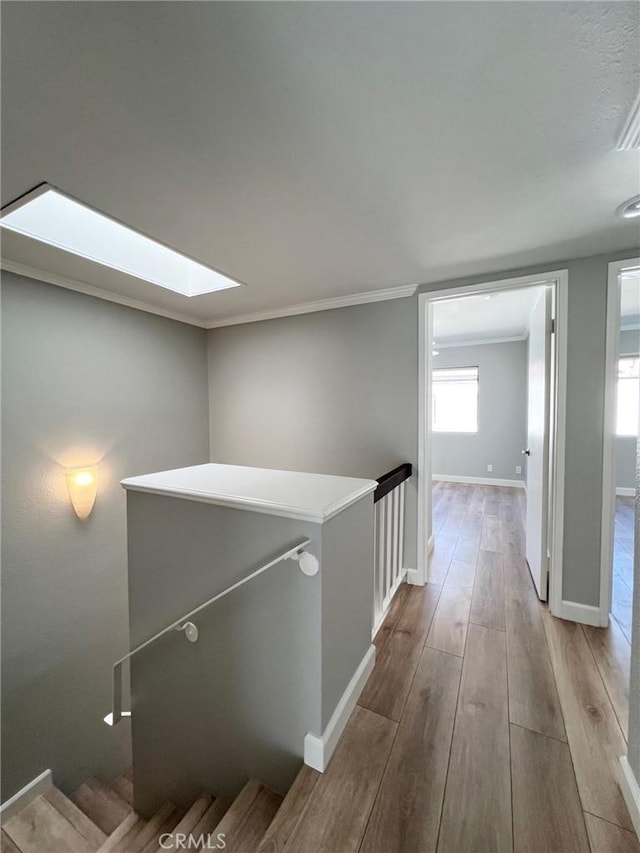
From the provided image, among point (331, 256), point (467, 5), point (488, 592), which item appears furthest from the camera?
point (488, 592)

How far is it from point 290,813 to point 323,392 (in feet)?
7.91

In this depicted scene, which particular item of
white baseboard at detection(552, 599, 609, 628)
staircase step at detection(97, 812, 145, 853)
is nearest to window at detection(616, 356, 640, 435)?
white baseboard at detection(552, 599, 609, 628)

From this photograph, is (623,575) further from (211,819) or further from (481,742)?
(211,819)

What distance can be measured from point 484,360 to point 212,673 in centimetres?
574

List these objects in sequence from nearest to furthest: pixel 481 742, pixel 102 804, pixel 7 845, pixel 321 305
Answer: pixel 481 742 → pixel 7 845 → pixel 102 804 → pixel 321 305

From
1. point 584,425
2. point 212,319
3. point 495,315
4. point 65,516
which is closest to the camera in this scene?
point 584,425

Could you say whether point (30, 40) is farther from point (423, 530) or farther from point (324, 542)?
point (423, 530)

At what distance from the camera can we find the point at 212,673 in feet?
4.68

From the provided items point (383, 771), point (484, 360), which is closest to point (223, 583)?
point (383, 771)

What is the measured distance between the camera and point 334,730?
1230 mm

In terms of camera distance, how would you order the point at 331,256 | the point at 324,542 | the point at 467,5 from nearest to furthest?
the point at 467,5 < the point at 324,542 < the point at 331,256

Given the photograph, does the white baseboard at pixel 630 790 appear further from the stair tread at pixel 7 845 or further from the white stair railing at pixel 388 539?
the stair tread at pixel 7 845

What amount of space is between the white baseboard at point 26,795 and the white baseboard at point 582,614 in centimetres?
357

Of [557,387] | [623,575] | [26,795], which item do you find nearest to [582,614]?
[623,575]
